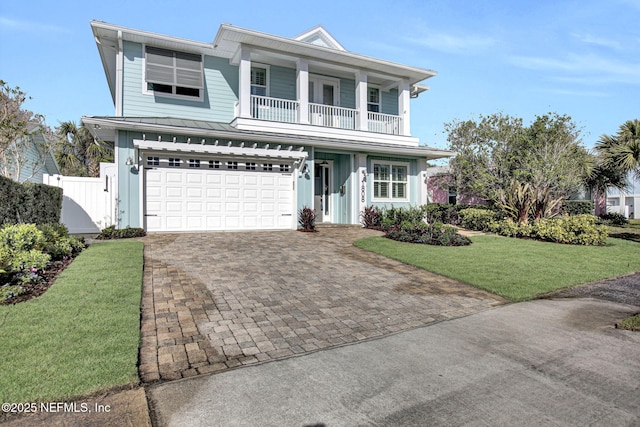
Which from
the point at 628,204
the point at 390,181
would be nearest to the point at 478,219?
the point at 390,181

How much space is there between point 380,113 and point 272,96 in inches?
205

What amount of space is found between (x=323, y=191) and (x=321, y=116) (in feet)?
10.9

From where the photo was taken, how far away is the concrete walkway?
2.76 m

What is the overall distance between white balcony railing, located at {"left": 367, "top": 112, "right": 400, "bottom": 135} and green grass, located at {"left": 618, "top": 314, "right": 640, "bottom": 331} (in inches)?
524

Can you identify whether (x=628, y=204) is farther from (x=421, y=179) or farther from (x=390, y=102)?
(x=390, y=102)

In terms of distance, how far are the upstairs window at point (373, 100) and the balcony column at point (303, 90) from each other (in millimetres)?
4054

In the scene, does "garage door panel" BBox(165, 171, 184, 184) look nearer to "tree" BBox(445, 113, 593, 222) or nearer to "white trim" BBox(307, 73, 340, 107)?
"white trim" BBox(307, 73, 340, 107)

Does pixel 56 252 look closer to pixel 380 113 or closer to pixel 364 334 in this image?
pixel 364 334

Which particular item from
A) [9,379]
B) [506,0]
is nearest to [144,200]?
[9,379]

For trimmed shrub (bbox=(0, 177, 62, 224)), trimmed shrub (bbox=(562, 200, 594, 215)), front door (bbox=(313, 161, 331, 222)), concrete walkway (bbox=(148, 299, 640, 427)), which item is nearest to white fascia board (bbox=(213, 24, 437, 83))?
front door (bbox=(313, 161, 331, 222))

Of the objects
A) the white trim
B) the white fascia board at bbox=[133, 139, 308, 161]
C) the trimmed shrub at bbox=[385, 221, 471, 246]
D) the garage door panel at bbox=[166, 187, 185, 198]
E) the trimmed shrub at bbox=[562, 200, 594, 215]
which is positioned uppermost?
the white trim

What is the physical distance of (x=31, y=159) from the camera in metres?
18.1

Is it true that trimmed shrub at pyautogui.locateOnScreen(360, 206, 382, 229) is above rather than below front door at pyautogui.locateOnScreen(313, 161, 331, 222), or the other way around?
below

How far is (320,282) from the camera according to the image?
271 inches
